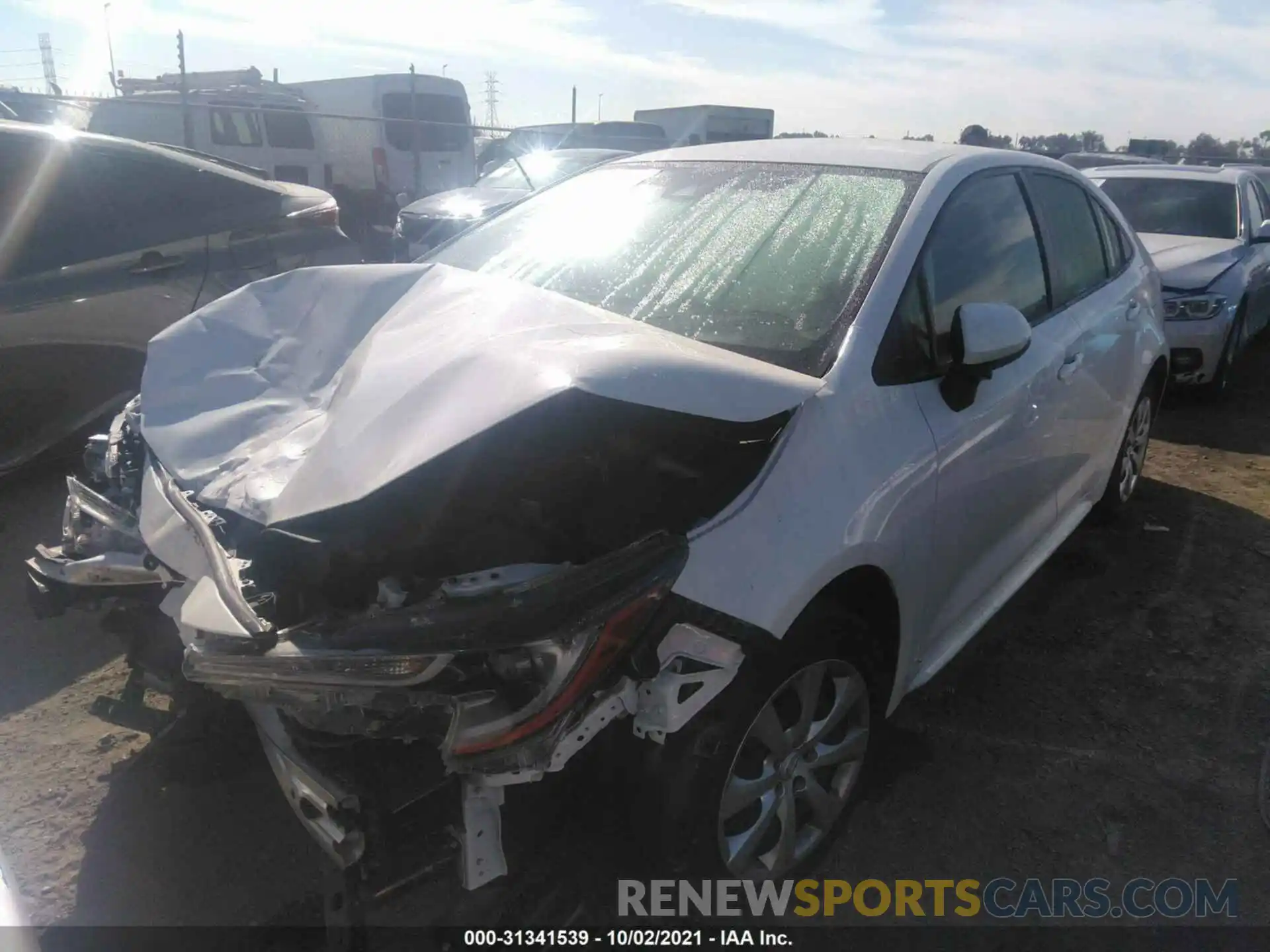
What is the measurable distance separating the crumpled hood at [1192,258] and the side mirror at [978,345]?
15.6 feet

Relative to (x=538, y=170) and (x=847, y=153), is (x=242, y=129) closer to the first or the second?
(x=538, y=170)

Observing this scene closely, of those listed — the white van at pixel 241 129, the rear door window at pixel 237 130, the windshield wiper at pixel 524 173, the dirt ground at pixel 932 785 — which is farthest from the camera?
the rear door window at pixel 237 130

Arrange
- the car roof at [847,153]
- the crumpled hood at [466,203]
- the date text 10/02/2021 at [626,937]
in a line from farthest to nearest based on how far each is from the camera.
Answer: the crumpled hood at [466,203]
the car roof at [847,153]
the date text 10/02/2021 at [626,937]

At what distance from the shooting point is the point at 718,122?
24.2m

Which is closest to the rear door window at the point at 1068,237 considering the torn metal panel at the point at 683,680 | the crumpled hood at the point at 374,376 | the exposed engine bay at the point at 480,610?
the crumpled hood at the point at 374,376

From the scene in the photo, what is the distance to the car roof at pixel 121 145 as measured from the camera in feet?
13.8

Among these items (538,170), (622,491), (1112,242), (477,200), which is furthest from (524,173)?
(622,491)

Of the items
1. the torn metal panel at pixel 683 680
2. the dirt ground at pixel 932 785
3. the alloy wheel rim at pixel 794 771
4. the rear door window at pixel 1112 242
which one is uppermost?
the rear door window at pixel 1112 242

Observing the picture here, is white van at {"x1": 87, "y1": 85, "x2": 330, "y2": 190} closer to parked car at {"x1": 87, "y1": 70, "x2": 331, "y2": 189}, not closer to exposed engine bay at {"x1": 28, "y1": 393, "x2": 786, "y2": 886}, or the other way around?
parked car at {"x1": 87, "y1": 70, "x2": 331, "y2": 189}

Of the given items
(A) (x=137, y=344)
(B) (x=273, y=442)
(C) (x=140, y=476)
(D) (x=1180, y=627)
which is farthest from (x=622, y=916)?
(A) (x=137, y=344)

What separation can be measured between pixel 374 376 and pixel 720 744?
1.15 m

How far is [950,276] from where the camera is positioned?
2680 millimetres

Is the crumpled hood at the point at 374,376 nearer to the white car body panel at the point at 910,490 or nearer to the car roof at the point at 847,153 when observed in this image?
the white car body panel at the point at 910,490

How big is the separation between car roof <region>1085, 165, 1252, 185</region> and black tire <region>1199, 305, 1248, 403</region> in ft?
5.07
